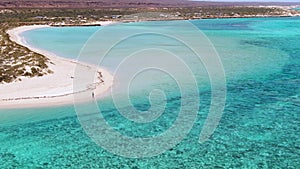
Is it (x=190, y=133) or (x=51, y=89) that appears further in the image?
(x=51, y=89)

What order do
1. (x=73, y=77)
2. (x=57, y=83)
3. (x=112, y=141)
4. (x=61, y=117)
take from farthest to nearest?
(x=73, y=77)
(x=57, y=83)
(x=61, y=117)
(x=112, y=141)

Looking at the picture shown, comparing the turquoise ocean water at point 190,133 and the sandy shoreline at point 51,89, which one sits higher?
the sandy shoreline at point 51,89

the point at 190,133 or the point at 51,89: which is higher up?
the point at 51,89

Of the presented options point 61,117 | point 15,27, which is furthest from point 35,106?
point 15,27

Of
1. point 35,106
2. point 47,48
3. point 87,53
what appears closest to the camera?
point 35,106

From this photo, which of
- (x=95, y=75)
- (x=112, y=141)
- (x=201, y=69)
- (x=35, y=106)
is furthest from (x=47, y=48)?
(x=112, y=141)

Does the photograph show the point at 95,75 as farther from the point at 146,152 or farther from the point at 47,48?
the point at 47,48

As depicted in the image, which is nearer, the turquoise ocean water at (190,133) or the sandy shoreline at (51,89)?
the turquoise ocean water at (190,133)

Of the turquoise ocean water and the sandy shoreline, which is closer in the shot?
the turquoise ocean water

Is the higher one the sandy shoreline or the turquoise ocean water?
the sandy shoreline

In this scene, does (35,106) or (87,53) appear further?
(87,53)
